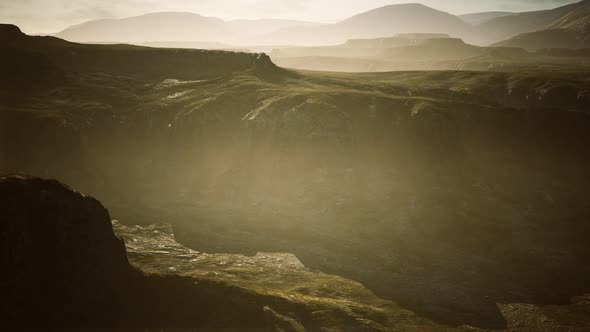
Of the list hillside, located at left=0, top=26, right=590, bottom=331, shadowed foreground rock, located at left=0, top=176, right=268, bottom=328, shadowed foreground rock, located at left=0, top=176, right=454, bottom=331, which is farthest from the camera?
hillside, located at left=0, top=26, right=590, bottom=331

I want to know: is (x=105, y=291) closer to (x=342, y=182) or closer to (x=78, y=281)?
(x=78, y=281)

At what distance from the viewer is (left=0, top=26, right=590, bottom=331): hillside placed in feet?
158

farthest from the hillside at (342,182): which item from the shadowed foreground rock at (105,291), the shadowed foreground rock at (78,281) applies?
the shadowed foreground rock at (78,281)

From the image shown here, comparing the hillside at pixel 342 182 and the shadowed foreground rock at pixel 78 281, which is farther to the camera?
the hillside at pixel 342 182

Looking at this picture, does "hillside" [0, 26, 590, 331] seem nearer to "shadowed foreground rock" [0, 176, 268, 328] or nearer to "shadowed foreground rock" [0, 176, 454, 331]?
"shadowed foreground rock" [0, 176, 454, 331]

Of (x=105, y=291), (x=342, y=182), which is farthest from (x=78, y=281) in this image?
(x=342, y=182)

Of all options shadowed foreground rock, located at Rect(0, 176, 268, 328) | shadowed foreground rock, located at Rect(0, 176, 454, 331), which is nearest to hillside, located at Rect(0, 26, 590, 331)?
shadowed foreground rock, located at Rect(0, 176, 454, 331)

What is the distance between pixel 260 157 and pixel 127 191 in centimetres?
2983

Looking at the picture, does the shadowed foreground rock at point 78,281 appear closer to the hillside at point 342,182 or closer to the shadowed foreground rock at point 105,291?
the shadowed foreground rock at point 105,291

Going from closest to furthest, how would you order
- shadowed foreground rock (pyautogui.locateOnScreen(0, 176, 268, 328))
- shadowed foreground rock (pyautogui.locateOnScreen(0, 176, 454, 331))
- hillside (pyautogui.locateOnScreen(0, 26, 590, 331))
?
1. shadowed foreground rock (pyautogui.locateOnScreen(0, 176, 268, 328))
2. shadowed foreground rock (pyautogui.locateOnScreen(0, 176, 454, 331))
3. hillside (pyautogui.locateOnScreen(0, 26, 590, 331))

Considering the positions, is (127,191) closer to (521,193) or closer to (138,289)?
(138,289)

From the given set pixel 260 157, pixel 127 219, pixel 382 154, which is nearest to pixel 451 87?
pixel 382 154

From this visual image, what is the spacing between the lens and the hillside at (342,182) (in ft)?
158

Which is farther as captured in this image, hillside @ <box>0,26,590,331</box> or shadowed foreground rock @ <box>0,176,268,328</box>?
hillside @ <box>0,26,590,331</box>
